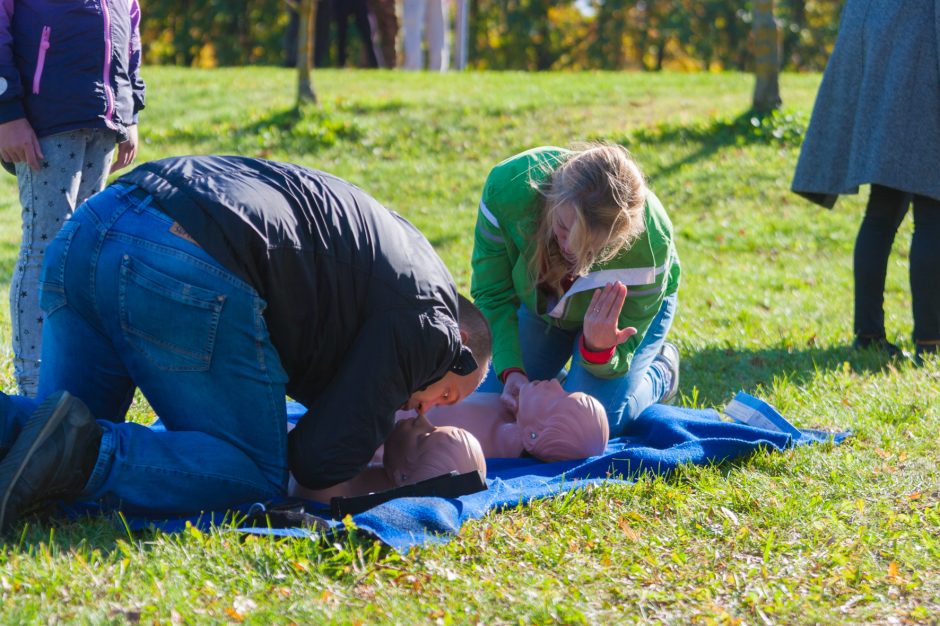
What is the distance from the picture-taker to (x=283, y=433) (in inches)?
127

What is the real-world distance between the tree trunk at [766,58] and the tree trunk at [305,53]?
4.33 metres

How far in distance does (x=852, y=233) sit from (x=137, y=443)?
7.23m

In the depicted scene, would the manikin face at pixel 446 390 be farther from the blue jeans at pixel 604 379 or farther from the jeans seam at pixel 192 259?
the blue jeans at pixel 604 379

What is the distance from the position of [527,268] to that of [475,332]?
79cm

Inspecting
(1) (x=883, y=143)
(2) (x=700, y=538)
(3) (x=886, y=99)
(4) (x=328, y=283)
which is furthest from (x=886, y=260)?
(4) (x=328, y=283)

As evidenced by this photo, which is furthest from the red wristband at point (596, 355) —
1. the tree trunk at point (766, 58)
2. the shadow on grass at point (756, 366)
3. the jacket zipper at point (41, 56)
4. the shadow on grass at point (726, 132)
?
the tree trunk at point (766, 58)

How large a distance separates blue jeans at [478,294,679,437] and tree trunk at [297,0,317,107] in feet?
21.3

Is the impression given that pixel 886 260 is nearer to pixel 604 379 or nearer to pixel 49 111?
pixel 604 379

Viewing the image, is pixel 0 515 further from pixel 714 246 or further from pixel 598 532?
pixel 714 246

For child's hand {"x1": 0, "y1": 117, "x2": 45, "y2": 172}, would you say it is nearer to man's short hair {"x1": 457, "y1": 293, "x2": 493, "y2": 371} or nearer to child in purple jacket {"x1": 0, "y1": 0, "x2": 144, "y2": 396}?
child in purple jacket {"x1": 0, "y1": 0, "x2": 144, "y2": 396}

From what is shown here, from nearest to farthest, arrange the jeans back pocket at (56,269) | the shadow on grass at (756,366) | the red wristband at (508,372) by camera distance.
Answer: the jeans back pocket at (56,269) < the red wristband at (508,372) < the shadow on grass at (756,366)

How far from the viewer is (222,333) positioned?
3.01 meters

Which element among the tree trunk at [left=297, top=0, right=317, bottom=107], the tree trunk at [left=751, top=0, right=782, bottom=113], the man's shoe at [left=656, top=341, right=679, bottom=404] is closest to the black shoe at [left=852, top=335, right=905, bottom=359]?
the man's shoe at [left=656, top=341, right=679, bottom=404]

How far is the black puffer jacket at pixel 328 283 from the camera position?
2986 millimetres
